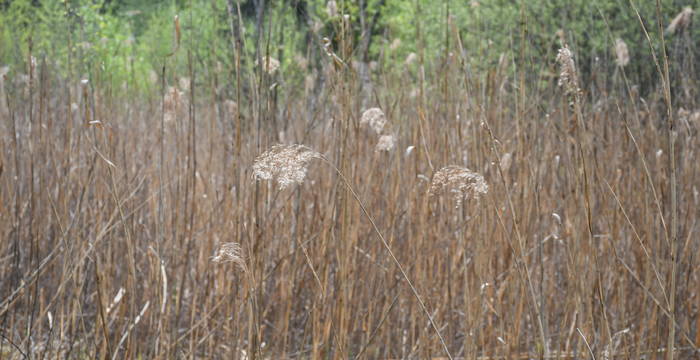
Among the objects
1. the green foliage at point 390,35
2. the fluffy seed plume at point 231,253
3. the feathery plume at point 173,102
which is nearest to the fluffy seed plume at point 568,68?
the green foliage at point 390,35

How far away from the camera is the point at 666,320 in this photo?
152cm

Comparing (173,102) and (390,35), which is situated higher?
(390,35)

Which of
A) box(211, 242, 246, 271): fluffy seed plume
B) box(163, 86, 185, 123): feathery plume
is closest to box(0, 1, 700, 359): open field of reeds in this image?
box(163, 86, 185, 123): feathery plume

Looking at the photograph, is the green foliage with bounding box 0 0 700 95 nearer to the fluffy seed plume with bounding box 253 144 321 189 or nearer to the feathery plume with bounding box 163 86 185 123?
the feathery plume with bounding box 163 86 185 123

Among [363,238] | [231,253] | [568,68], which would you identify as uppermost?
[568,68]

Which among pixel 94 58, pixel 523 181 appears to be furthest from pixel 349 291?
pixel 94 58

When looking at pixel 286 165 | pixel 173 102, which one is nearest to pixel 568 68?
pixel 286 165

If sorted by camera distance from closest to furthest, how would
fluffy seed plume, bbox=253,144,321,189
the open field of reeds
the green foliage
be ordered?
fluffy seed plume, bbox=253,144,321,189 → the open field of reeds → the green foliage

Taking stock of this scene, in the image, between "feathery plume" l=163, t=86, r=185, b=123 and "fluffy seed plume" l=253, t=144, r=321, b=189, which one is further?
"feathery plume" l=163, t=86, r=185, b=123

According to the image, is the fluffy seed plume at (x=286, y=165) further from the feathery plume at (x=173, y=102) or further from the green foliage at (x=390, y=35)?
the feathery plume at (x=173, y=102)

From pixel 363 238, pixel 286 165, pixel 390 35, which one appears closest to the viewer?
pixel 286 165

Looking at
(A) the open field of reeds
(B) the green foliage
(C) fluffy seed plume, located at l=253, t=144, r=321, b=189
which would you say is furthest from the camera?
(B) the green foliage

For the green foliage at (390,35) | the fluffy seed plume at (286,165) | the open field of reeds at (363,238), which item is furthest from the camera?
the green foliage at (390,35)

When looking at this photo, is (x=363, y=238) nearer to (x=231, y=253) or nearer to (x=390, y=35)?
(x=390, y=35)
